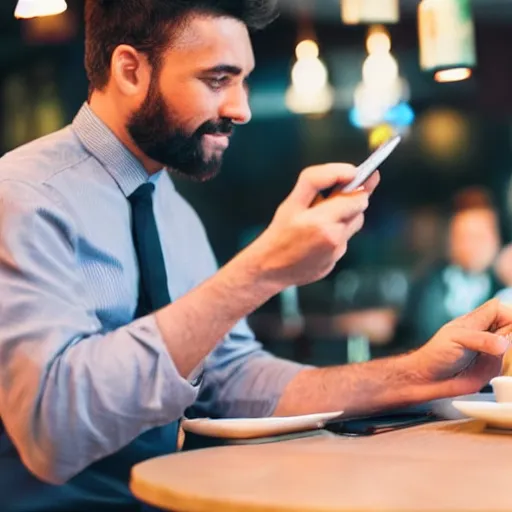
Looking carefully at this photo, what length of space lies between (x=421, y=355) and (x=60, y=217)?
0.70 meters

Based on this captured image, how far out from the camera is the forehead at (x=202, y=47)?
191 centimetres

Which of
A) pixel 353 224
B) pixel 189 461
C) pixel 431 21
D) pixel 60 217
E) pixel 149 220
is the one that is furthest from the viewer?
pixel 431 21

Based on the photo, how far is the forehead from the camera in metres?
1.91

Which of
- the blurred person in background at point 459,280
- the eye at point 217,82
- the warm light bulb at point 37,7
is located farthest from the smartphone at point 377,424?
the blurred person in background at point 459,280

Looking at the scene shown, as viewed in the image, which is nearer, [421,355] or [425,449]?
[425,449]

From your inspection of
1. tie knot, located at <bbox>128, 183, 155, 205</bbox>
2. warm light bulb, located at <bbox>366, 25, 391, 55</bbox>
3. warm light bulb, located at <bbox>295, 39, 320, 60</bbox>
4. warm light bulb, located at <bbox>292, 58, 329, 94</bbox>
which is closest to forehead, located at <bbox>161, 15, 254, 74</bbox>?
tie knot, located at <bbox>128, 183, 155, 205</bbox>

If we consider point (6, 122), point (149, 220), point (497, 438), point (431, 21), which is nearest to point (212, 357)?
point (149, 220)

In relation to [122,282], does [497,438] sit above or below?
below

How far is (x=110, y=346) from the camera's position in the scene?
1.49m

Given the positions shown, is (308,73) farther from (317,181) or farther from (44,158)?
(317,181)

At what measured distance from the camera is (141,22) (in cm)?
193

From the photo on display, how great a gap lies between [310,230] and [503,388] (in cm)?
47

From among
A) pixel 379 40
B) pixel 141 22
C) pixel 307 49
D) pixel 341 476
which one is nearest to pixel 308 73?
pixel 379 40

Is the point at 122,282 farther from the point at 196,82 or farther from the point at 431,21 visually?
the point at 431,21
